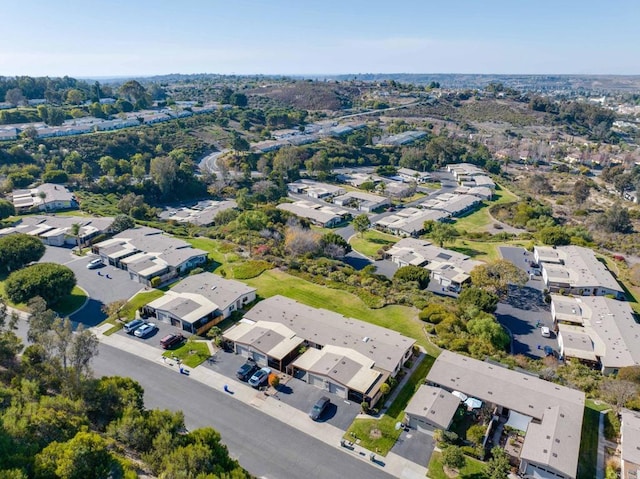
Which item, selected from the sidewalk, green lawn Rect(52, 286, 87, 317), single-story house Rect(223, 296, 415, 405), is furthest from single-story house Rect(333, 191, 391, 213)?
the sidewalk

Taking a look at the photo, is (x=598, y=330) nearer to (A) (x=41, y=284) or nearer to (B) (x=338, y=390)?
(B) (x=338, y=390)

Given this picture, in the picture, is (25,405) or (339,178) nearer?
(25,405)

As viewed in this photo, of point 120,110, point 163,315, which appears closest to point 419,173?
point 163,315

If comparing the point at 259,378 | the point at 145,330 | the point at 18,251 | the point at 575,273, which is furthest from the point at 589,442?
the point at 18,251

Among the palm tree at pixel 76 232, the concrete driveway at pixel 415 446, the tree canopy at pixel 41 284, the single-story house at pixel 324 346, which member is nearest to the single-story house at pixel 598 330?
the single-story house at pixel 324 346

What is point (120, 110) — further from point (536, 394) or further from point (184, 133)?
point (536, 394)

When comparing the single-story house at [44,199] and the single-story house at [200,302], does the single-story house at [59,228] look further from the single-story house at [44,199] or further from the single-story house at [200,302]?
the single-story house at [200,302]
